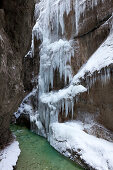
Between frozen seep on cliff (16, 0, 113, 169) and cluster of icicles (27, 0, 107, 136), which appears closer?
frozen seep on cliff (16, 0, 113, 169)

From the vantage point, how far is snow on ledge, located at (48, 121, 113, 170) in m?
4.82

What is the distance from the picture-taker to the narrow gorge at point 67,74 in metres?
5.46

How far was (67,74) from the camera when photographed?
9234mm

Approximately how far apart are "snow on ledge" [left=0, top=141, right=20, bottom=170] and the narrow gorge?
30.5 inches

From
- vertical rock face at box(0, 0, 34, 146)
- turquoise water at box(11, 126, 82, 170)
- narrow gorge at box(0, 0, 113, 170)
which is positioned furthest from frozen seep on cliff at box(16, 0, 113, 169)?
vertical rock face at box(0, 0, 34, 146)

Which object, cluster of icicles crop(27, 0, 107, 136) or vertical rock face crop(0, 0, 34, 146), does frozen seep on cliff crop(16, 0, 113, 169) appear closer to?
cluster of icicles crop(27, 0, 107, 136)

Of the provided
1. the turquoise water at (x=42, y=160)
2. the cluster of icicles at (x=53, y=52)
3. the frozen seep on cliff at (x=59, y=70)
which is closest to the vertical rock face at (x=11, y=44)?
the turquoise water at (x=42, y=160)

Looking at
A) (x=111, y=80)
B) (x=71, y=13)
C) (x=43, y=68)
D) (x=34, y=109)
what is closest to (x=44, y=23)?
(x=71, y=13)

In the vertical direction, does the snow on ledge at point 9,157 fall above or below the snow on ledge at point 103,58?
below

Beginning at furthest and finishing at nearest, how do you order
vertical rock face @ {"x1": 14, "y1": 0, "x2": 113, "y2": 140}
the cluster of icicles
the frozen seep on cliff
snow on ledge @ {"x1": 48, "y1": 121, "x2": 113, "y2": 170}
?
the cluster of icicles < vertical rock face @ {"x1": 14, "y1": 0, "x2": 113, "y2": 140} < the frozen seep on cliff < snow on ledge @ {"x1": 48, "y1": 121, "x2": 113, "y2": 170}

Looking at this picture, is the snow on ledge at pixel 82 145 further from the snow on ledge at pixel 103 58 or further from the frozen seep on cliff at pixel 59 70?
the snow on ledge at pixel 103 58

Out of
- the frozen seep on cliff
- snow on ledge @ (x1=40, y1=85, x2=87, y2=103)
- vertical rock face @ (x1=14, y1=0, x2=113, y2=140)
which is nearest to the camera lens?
the frozen seep on cliff

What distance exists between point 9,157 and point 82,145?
116 inches

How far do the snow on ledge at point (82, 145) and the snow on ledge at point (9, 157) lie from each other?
2.11 metres
